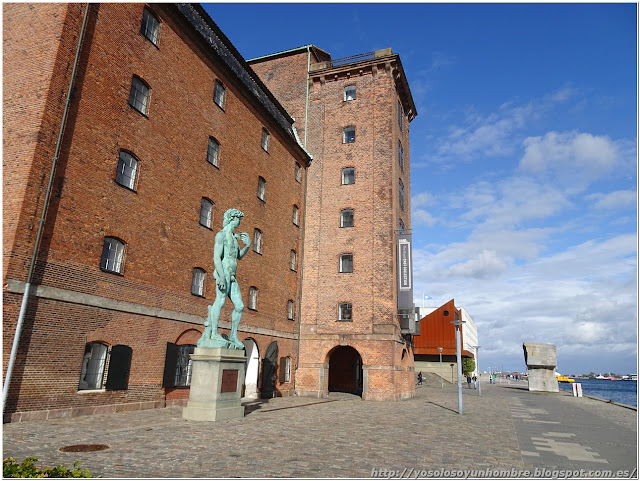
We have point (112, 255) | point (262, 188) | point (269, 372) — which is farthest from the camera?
point (262, 188)

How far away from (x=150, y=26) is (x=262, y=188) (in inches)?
402

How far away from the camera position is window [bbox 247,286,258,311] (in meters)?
23.5

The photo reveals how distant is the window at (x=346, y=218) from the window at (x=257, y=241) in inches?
253

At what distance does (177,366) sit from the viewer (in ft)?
56.9

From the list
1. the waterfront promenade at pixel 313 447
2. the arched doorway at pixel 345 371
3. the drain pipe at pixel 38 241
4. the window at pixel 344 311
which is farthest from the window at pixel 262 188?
the arched doorway at pixel 345 371

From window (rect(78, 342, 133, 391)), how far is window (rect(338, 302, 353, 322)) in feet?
47.7

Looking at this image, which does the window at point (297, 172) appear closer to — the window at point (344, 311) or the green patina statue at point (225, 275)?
the window at point (344, 311)

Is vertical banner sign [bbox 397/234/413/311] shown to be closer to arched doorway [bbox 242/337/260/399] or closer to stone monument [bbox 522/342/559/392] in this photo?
arched doorway [bbox 242/337/260/399]

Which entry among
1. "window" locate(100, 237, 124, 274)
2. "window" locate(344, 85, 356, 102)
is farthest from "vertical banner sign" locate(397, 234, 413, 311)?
"window" locate(100, 237, 124, 274)

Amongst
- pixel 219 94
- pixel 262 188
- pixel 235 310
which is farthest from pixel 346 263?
pixel 235 310

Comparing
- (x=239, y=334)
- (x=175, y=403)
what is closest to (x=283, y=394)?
(x=239, y=334)

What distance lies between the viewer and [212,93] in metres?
21.0

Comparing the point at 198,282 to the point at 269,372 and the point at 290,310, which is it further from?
the point at 290,310

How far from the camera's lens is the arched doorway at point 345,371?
1309 inches
